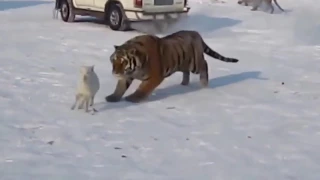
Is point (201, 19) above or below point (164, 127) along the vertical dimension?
below

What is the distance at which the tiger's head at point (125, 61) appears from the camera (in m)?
9.48

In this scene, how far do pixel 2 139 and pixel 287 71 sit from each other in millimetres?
6217

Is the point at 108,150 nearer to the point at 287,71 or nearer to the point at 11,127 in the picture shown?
the point at 11,127

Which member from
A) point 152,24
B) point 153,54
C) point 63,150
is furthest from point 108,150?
point 152,24

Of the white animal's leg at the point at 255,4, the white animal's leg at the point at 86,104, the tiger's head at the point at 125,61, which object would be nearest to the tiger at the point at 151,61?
the tiger's head at the point at 125,61

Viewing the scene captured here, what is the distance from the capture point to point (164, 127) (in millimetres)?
8562

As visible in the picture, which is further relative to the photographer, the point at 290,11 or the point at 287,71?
the point at 290,11

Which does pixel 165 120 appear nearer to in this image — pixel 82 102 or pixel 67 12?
pixel 82 102

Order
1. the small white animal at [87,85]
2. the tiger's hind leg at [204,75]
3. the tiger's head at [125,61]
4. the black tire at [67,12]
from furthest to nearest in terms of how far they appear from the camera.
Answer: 1. the black tire at [67,12]
2. the tiger's hind leg at [204,75]
3. the tiger's head at [125,61]
4. the small white animal at [87,85]

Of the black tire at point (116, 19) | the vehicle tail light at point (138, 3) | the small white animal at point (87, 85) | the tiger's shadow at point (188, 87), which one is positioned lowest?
the black tire at point (116, 19)

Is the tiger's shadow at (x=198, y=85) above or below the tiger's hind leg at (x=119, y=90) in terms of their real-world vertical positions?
below

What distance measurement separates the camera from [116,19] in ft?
59.9

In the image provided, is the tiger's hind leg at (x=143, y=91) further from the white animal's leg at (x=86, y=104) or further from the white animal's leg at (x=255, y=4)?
the white animal's leg at (x=255, y=4)

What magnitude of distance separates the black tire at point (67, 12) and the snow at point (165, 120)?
421 cm
